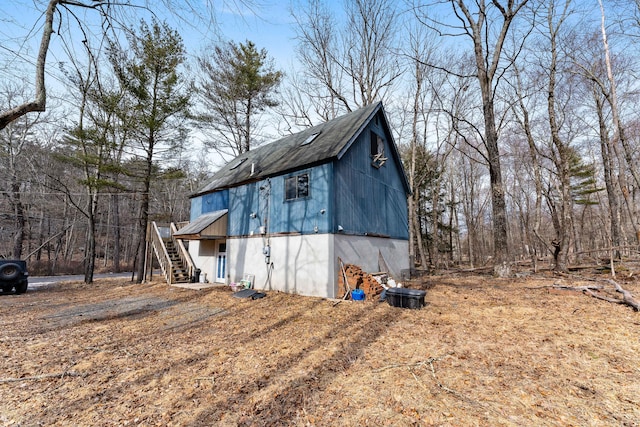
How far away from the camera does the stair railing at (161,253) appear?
45.6ft

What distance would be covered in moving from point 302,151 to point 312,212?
331cm

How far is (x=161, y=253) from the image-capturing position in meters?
15.4

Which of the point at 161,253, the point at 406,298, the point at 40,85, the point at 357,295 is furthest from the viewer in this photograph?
the point at 161,253

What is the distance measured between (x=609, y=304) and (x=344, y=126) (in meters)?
10.4

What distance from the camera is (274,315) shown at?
7.72 m

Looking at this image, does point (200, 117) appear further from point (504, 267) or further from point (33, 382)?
point (504, 267)

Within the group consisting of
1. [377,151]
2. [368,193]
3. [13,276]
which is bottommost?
[13,276]

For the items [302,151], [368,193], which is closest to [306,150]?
[302,151]

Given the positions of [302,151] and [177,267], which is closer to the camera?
[302,151]

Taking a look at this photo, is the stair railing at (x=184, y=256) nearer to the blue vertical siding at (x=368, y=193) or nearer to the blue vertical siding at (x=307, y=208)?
the blue vertical siding at (x=307, y=208)

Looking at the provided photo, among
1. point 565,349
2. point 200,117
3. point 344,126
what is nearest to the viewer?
point 565,349

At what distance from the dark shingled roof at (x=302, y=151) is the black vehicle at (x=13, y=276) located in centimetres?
799

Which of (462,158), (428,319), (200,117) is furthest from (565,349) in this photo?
(462,158)

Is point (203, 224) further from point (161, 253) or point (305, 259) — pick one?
point (305, 259)
